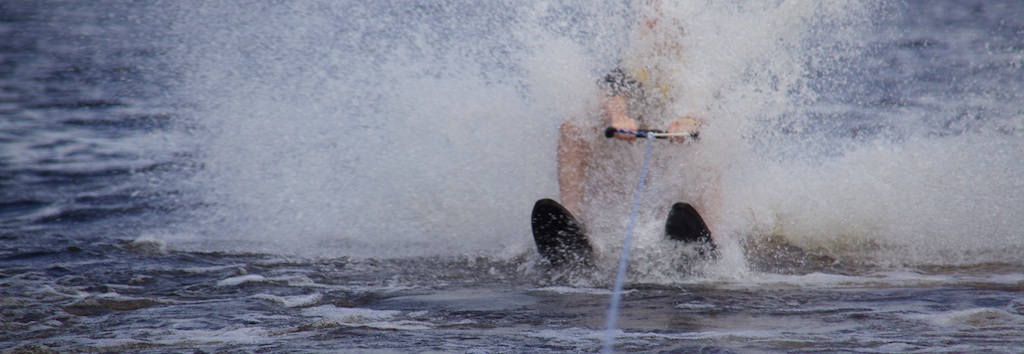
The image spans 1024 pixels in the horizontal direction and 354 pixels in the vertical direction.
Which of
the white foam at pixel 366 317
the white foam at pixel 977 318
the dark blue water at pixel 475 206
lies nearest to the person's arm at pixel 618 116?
the dark blue water at pixel 475 206

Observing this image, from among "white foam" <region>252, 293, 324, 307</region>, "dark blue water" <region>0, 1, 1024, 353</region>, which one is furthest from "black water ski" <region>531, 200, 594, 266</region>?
"white foam" <region>252, 293, 324, 307</region>

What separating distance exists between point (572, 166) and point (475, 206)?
41.6 inches

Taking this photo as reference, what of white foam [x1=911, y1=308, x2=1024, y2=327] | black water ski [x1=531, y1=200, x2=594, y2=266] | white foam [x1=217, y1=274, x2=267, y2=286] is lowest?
white foam [x1=217, y1=274, x2=267, y2=286]

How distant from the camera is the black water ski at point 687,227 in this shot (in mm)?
3826

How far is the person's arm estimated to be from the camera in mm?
4332

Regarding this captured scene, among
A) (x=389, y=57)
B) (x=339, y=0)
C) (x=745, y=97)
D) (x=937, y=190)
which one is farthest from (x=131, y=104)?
(x=937, y=190)

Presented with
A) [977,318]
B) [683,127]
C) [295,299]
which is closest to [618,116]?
[683,127]

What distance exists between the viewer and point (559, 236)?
3947 millimetres

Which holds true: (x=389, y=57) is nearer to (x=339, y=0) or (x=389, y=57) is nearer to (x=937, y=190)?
(x=339, y=0)

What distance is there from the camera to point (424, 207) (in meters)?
5.47

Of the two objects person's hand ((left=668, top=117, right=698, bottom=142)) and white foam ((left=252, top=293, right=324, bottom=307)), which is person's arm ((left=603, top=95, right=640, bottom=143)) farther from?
white foam ((left=252, top=293, right=324, bottom=307))

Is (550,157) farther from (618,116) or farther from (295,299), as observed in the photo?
(295,299)

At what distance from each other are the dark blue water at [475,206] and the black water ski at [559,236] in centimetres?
11

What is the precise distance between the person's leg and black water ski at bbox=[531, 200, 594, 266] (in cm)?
43
